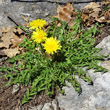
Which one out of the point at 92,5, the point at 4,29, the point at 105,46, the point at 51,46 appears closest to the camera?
the point at 51,46

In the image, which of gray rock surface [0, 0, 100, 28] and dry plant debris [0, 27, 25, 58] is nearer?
dry plant debris [0, 27, 25, 58]

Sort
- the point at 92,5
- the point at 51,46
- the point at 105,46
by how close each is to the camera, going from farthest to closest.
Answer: the point at 92,5 → the point at 105,46 → the point at 51,46

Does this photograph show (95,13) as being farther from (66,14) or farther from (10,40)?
(10,40)

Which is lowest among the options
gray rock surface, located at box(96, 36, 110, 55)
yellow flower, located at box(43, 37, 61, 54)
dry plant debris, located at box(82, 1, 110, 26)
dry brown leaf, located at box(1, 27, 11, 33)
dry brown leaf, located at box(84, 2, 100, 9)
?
gray rock surface, located at box(96, 36, 110, 55)

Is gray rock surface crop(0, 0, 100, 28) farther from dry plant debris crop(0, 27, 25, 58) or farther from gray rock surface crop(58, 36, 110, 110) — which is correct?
gray rock surface crop(58, 36, 110, 110)

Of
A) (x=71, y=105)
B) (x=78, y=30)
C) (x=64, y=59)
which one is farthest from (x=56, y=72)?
(x=78, y=30)

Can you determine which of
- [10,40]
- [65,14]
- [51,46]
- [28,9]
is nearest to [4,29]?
[10,40]

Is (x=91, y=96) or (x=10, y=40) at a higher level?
(x=10, y=40)

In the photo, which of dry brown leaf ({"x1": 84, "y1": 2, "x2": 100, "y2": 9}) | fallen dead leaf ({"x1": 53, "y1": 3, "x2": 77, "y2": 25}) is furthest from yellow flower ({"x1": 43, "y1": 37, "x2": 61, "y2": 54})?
dry brown leaf ({"x1": 84, "y1": 2, "x2": 100, "y2": 9})

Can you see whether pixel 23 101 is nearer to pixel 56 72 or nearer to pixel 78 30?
pixel 56 72
